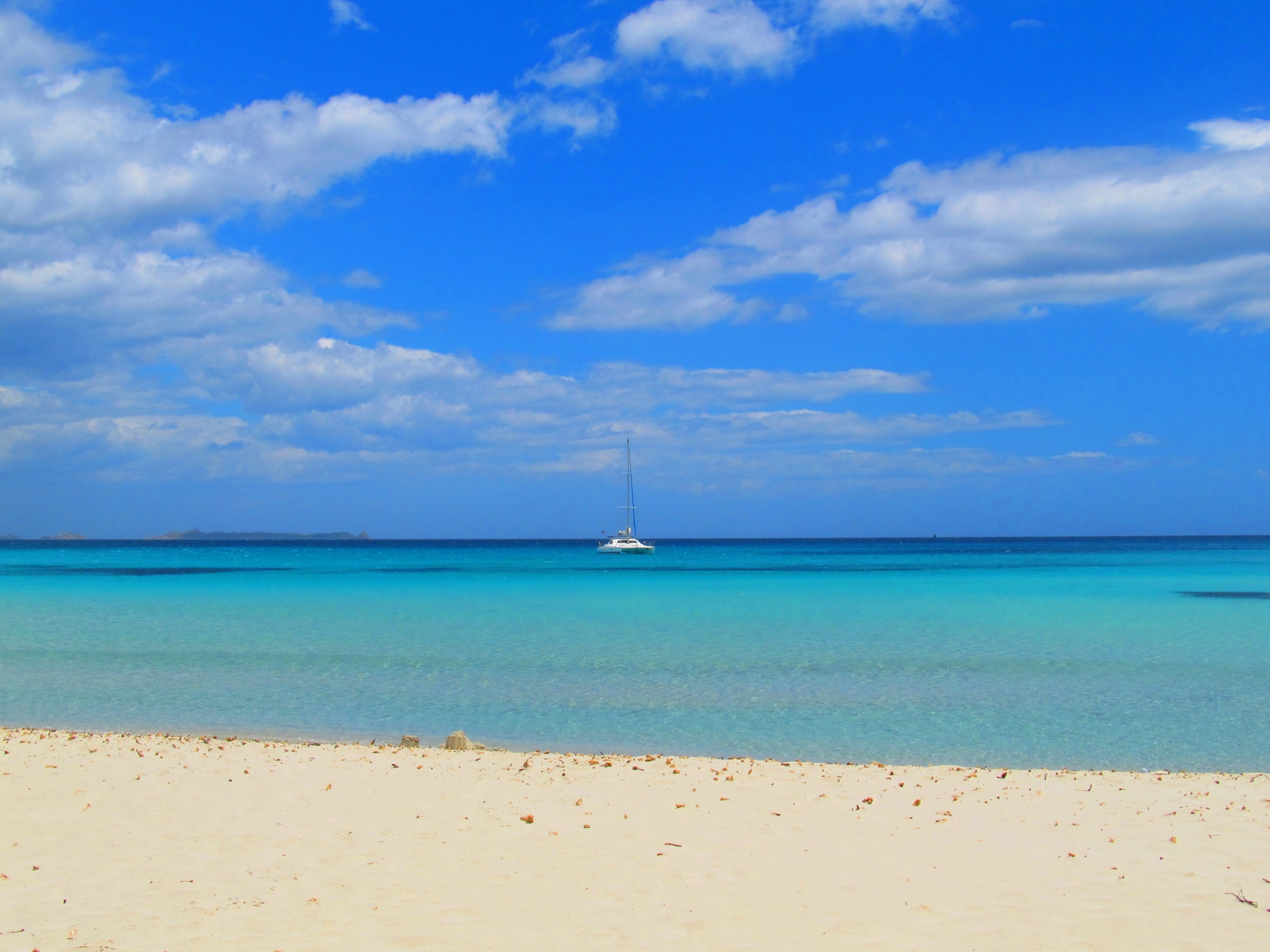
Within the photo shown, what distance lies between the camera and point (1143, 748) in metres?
12.4

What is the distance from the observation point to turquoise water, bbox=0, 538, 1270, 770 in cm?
1335

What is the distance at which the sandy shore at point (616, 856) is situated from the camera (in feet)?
19.0

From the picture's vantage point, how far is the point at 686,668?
63.2ft

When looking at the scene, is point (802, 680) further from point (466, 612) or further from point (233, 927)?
point (466, 612)

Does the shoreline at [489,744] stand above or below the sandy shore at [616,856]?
below

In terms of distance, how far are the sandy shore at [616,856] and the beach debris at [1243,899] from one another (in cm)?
10

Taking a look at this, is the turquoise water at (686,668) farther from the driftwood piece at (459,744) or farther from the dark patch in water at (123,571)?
the dark patch in water at (123,571)

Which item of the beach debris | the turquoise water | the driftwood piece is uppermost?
the beach debris

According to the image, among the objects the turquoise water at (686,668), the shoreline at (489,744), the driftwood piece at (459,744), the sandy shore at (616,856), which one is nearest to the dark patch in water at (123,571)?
the turquoise water at (686,668)

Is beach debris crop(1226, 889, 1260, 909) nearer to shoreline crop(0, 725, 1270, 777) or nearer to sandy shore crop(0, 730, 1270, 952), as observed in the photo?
sandy shore crop(0, 730, 1270, 952)

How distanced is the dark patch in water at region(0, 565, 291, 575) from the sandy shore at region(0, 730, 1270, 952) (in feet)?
197

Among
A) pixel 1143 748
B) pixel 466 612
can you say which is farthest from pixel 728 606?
pixel 1143 748

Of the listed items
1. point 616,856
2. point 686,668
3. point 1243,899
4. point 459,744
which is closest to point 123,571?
point 686,668

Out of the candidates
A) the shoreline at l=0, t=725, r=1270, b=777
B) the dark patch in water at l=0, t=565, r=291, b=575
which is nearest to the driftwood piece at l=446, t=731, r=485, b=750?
the shoreline at l=0, t=725, r=1270, b=777
